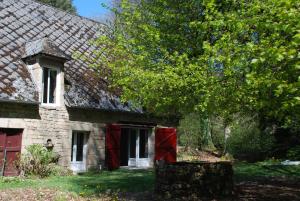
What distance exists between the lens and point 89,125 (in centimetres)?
1603

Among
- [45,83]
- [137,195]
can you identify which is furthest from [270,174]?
[45,83]

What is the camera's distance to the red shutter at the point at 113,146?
16.6 metres

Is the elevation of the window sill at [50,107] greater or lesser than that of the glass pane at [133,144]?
greater

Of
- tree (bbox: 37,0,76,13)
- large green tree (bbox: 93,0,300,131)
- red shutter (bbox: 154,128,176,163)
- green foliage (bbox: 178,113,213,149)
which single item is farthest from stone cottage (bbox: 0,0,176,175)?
tree (bbox: 37,0,76,13)

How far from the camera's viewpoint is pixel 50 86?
14.9m

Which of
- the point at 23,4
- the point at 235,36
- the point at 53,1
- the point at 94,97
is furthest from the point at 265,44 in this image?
the point at 53,1

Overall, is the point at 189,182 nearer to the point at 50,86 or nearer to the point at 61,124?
the point at 61,124

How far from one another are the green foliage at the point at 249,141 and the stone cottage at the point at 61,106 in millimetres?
5942

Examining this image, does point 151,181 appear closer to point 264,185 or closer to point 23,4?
point 264,185

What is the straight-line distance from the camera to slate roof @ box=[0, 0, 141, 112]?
1384 cm

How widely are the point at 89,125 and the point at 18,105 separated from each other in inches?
130

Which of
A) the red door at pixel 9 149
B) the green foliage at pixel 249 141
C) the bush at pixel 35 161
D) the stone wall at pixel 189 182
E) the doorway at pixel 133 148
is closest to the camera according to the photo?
the stone wall at pixel 189 182

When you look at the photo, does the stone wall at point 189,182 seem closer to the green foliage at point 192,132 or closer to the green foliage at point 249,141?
the green foliage at point 249,141

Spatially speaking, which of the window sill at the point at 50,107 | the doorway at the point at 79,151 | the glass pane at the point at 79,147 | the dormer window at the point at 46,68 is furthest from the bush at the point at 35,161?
the glass pane at the point at 79,147
